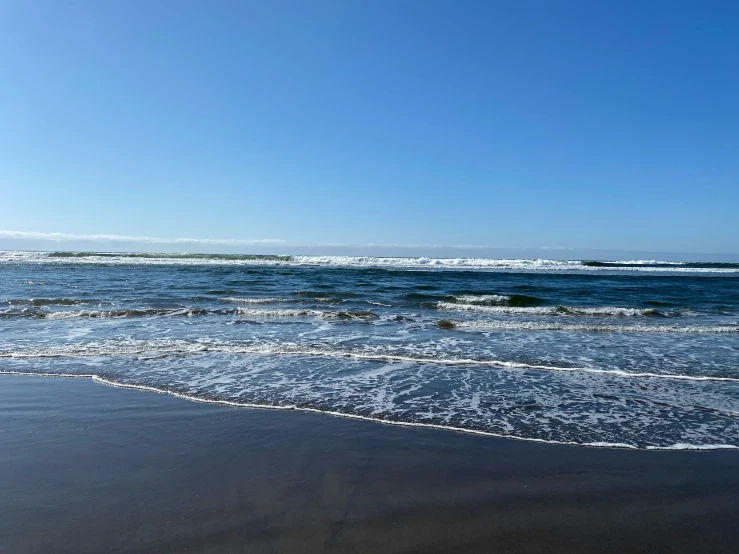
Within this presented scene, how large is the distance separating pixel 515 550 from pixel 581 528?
611mm

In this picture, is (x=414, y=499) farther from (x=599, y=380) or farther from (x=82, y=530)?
(x=599, y=380)

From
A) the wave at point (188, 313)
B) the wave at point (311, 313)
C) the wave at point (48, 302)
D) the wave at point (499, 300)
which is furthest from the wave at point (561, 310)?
the wave at point (48, 302)

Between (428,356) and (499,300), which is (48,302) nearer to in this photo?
(428,356)

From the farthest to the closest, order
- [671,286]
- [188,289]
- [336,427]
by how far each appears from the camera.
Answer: [671,286] < [188,289] < [336,427]

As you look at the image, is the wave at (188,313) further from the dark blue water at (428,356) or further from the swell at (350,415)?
the swell at (350,415)

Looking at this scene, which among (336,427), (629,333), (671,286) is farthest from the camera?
(671,286)

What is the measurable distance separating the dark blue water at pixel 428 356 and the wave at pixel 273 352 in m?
0.04

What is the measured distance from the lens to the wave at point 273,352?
27.1 feet

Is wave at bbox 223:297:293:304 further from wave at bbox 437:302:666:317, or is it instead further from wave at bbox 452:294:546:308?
wave at bbox 452:294:546:308

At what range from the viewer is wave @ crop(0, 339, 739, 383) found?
8.27 m

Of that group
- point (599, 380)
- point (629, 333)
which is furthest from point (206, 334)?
point (629, 333)

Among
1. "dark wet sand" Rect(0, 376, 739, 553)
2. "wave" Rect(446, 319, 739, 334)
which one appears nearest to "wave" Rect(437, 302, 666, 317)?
"wave" Rect(446, 319, 739, 334)

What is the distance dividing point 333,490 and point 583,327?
11648 mm

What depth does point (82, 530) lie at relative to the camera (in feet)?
10.2
